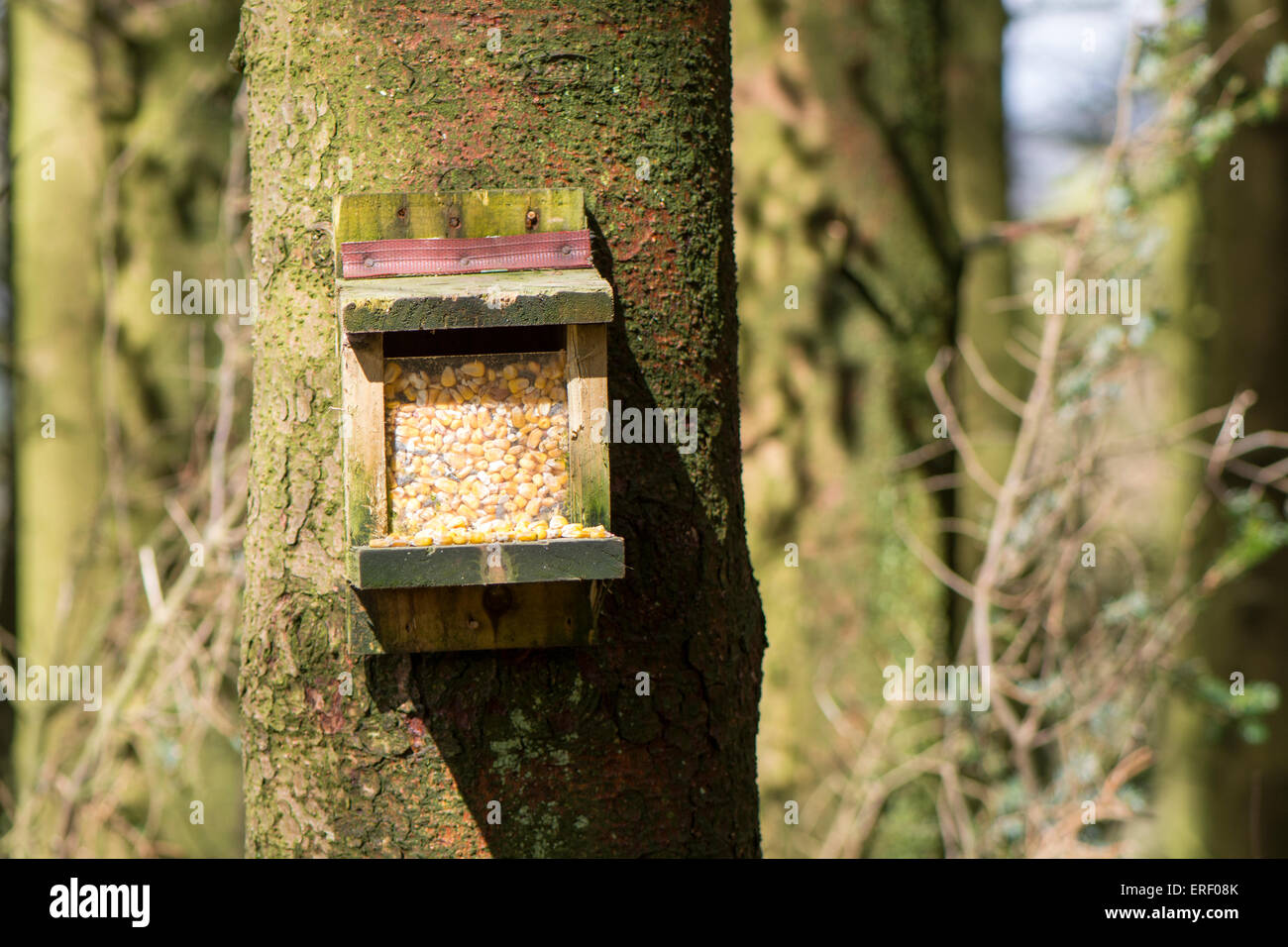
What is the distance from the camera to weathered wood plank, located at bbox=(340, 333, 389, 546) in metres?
1.71

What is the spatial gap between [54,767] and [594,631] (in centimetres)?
366

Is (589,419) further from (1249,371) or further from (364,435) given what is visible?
(1249,371)

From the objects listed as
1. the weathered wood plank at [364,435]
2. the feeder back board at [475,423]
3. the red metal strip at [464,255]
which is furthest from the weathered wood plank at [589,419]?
the weathered wood plank at [364,435]

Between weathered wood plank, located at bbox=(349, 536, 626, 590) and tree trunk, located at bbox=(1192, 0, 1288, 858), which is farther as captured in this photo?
tree trunk, located at bbox=(1192, 0, 1288, 858)

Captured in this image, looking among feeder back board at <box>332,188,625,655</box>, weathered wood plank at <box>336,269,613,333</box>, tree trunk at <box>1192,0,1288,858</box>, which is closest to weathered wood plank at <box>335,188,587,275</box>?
feeder back board at <box>332,188,625,655</box>

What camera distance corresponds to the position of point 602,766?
1.76 m

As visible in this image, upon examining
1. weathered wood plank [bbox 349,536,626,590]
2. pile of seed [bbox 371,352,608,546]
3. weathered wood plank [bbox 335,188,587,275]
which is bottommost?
weathered wood plank [bbox 349,536,626,590]

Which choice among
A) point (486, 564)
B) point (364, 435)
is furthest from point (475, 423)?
point (486, 564)

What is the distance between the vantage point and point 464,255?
1.73 m

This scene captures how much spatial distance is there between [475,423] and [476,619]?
11.7 inches

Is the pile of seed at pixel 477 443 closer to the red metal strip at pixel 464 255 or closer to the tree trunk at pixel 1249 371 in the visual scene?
the red metal strip at pixel 464 255

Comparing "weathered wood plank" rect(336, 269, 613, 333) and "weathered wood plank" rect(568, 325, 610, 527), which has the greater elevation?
"weathered wood plank" rect(336, 269, 613, 333)

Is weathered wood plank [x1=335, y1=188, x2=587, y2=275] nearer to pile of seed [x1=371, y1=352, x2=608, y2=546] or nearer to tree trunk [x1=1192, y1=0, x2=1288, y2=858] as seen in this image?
pile of seed [x1=371, y1=352, x2=608, y2=546]

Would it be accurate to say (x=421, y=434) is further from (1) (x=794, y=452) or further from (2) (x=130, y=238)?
(2) (x=130, y=238)
